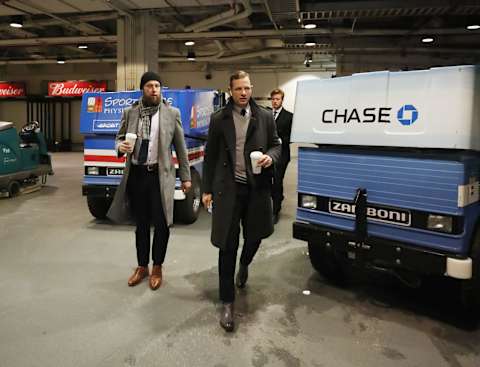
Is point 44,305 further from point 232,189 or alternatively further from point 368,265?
point 368,265

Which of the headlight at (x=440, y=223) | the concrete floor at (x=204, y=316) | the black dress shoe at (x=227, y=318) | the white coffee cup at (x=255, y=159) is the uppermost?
the white coffee cup at (x=255, y=159)

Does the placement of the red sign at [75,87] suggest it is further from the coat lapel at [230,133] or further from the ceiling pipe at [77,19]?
the coat lapel at [230,133]

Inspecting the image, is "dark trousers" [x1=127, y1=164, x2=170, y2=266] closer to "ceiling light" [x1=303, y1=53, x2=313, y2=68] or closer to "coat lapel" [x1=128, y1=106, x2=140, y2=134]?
"coat lapel" [x1=128, y1=106, x2=140, y2=134]

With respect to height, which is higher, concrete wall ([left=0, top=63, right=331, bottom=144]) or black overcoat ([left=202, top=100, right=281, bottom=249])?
concrete wall ([left=0, top=63, right=331, bottom=144])

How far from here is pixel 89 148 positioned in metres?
5.05

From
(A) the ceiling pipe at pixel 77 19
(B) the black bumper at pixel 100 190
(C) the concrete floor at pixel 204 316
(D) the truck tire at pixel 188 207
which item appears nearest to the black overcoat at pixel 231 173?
(C) the concrete floor at pixel 204 316

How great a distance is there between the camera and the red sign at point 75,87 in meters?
16.3

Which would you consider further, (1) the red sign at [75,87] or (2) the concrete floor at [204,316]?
(1) the red sign at [75,87]

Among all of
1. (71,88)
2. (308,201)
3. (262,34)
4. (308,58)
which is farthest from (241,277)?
(71,88)

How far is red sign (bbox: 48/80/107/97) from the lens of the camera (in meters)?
16.3

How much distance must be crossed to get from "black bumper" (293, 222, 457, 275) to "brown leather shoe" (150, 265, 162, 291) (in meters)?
1.07

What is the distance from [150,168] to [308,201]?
113cm

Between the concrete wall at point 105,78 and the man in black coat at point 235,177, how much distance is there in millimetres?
12801

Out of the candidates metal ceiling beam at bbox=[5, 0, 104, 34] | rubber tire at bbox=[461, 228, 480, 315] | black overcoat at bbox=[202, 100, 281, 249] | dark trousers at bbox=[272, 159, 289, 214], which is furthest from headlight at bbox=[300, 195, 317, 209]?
metal ceiling beam at bbox=[5, 0, 104, 34]
